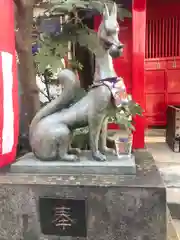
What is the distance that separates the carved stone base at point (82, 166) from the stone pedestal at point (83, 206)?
0.02 m

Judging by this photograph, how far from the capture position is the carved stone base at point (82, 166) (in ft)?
3.10

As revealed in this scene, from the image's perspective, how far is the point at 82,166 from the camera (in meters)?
0.97

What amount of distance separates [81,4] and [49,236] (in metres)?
1.14

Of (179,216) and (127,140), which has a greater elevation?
(127,140)

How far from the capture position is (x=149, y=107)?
431cm

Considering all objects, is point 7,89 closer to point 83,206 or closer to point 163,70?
point 83,206

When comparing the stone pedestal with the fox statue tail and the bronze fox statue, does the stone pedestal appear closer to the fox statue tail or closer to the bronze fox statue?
the bronze fox statue

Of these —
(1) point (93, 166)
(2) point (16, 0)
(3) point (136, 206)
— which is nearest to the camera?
(3) point (136, 206)

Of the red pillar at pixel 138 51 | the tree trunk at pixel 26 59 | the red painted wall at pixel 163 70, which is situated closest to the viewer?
the tree trunk at pixel 26 59

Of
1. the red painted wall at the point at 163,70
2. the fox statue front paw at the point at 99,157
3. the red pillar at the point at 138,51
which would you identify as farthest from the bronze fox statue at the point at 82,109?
the red painted wall at the point at 163,70

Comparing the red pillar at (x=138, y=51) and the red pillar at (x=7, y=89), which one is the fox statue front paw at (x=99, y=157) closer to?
the red pillar at (x=7, y=89)

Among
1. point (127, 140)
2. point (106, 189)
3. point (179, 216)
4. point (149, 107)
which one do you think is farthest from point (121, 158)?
point (149, 107)

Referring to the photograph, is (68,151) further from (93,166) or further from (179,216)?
(179,216)

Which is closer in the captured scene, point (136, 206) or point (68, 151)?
point (136, 206)
